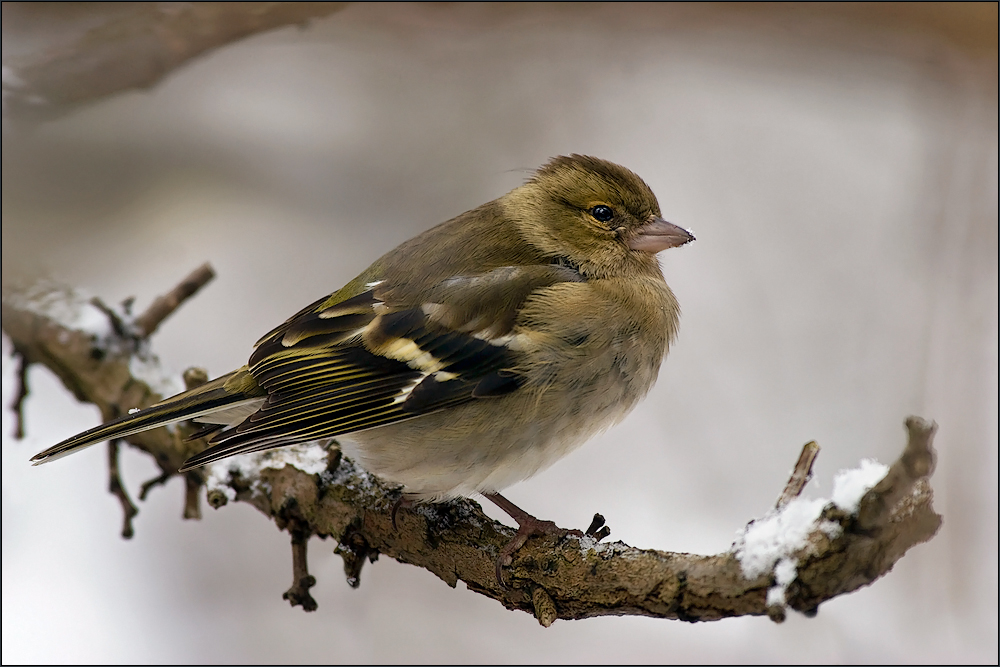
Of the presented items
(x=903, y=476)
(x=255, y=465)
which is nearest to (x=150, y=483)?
(x=255, y=465)

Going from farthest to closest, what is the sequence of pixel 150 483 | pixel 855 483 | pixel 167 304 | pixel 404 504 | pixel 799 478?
pixel 167 304 < pixel 150 483 < pixel 404 504 < pixel 799 478 < pixel 855 483

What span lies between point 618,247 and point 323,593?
2.15m

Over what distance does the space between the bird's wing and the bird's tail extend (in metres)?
0.08

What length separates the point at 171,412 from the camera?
2135mm

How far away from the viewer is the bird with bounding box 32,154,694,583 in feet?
6.80

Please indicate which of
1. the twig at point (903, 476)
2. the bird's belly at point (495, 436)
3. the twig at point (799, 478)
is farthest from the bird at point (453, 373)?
the twig at point (903, 476)

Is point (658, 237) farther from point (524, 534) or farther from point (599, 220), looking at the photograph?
point (524, 534)

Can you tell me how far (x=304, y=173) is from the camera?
488 centimetres

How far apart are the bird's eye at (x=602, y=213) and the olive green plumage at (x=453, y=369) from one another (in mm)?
170

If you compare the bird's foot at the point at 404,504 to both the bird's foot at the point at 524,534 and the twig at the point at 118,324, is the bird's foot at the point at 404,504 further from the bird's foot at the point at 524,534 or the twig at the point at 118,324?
the twig at the point at 118,324

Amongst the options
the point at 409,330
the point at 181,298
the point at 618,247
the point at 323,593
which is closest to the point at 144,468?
the point at 323,593

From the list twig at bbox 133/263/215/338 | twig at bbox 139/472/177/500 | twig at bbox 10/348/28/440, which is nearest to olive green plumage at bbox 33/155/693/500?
twig at bbox 139/472/177/500

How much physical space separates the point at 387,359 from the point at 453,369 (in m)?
0.18

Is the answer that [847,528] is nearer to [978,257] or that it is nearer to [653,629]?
[653,629]
